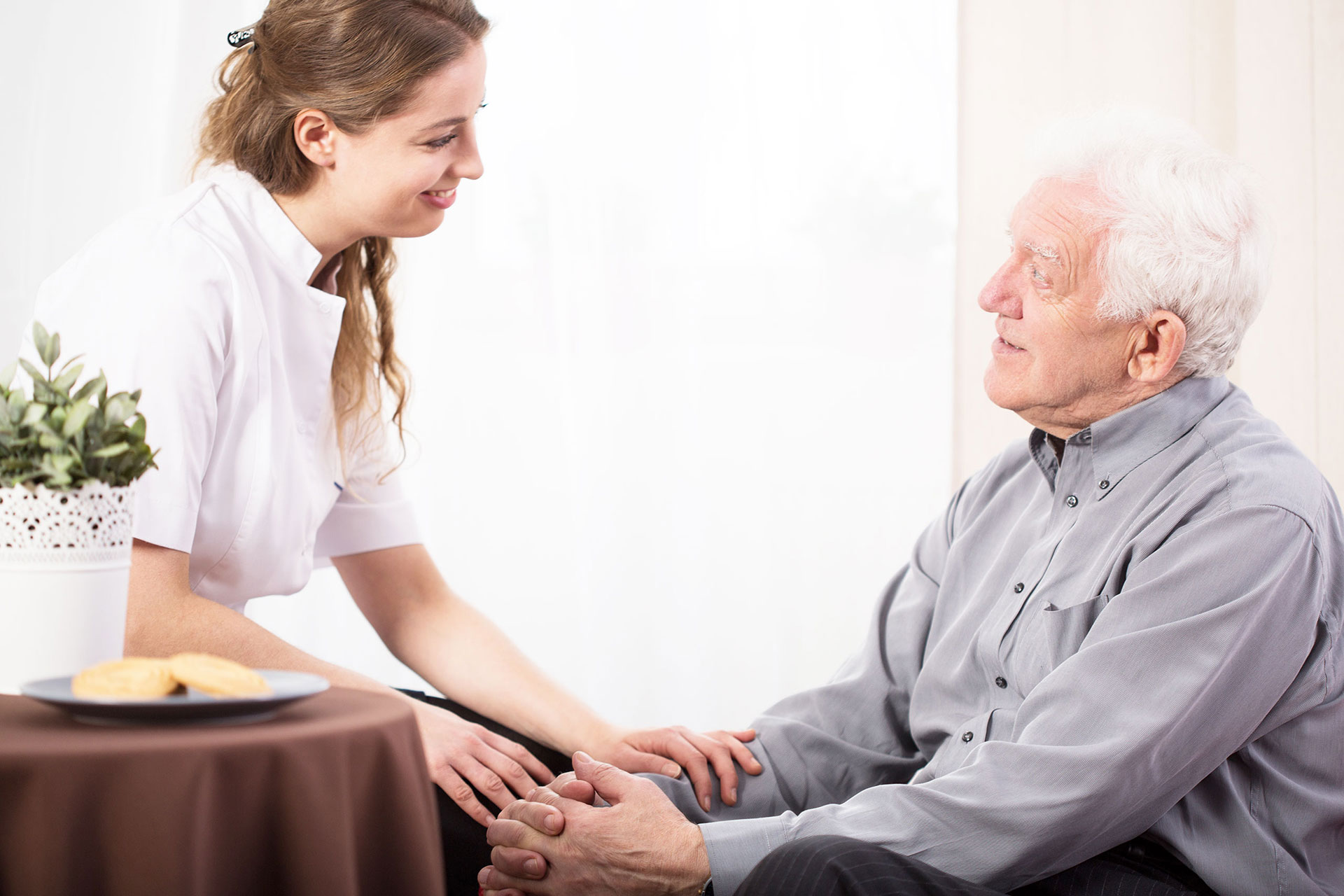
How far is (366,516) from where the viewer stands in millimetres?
1794

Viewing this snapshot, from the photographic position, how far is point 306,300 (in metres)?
1.53

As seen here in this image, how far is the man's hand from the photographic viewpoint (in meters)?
1.20

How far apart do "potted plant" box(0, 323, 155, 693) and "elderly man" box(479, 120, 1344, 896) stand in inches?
23.0

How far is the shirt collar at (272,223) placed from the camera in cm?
151

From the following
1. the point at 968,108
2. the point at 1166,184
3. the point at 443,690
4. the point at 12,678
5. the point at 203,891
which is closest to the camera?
the point at 203,891

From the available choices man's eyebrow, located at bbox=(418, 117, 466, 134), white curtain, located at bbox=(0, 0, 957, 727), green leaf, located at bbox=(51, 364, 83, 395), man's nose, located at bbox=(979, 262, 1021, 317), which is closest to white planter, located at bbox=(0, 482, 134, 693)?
green leaf, located at bbox=(51, 364, 83, 395)

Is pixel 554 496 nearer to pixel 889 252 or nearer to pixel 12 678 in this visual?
pixel 889 252

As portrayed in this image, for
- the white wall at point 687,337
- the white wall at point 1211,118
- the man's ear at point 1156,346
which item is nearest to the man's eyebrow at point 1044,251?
the man's ear at point 1156,346

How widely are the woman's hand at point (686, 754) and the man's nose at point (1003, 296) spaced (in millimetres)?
693

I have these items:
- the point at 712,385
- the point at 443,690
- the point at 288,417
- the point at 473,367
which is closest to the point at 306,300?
the point at 288,417

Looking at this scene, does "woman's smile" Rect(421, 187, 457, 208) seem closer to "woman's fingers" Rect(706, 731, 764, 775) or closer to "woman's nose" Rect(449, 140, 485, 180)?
"woman's nose" Rect(449, 140, 485, 180)

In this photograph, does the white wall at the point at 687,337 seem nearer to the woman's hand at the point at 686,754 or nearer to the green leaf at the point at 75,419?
the woman's hand at the point at 686,754

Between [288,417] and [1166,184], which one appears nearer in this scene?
[1166,184]

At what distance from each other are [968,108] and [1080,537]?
1904mm
